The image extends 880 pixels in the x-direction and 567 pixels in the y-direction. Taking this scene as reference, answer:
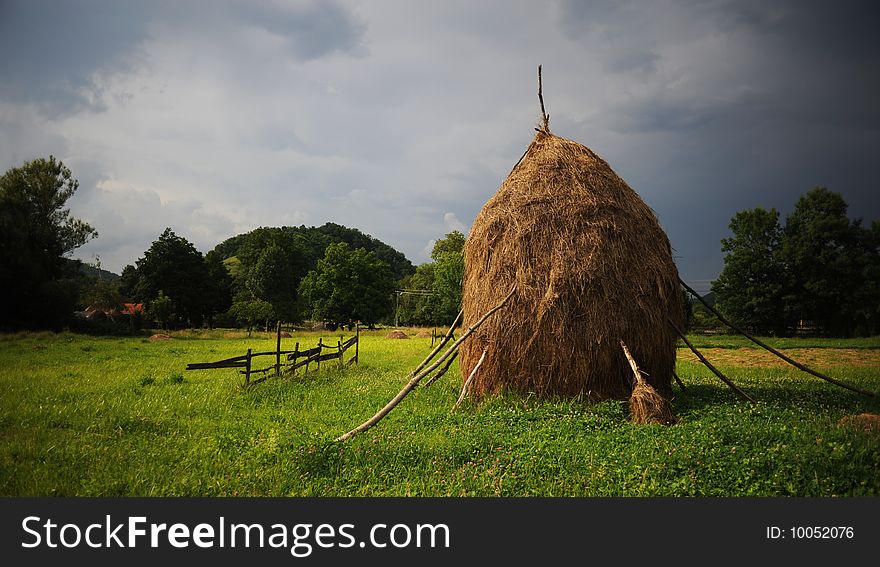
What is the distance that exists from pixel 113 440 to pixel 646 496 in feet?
24.4

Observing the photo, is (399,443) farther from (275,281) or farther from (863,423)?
(275,281)

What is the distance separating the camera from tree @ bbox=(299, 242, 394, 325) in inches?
1844

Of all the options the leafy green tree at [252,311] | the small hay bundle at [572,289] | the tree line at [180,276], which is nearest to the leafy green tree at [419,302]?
the tree line at [180,276]

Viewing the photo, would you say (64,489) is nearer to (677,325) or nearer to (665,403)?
(665,403)

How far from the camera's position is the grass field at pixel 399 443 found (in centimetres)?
565

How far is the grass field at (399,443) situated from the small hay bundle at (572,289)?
2.78 feet

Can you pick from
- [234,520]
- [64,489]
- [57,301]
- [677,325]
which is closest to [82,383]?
[57,301]

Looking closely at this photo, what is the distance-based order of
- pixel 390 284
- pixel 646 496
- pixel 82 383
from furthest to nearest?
pixel 390 284
pixel 82 383
pixel 646 496

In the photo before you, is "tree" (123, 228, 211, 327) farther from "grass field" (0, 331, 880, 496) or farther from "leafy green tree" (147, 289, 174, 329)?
"grass field" (0, 331, 880, 496)

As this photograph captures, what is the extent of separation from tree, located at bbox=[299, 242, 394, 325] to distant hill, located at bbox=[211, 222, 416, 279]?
379 inches

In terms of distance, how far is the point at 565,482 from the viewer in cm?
578

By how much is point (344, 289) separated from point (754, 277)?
1481 inches

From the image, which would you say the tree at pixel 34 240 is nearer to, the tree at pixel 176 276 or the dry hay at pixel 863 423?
the dry hay at pixel 863 423

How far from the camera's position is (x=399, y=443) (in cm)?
716
